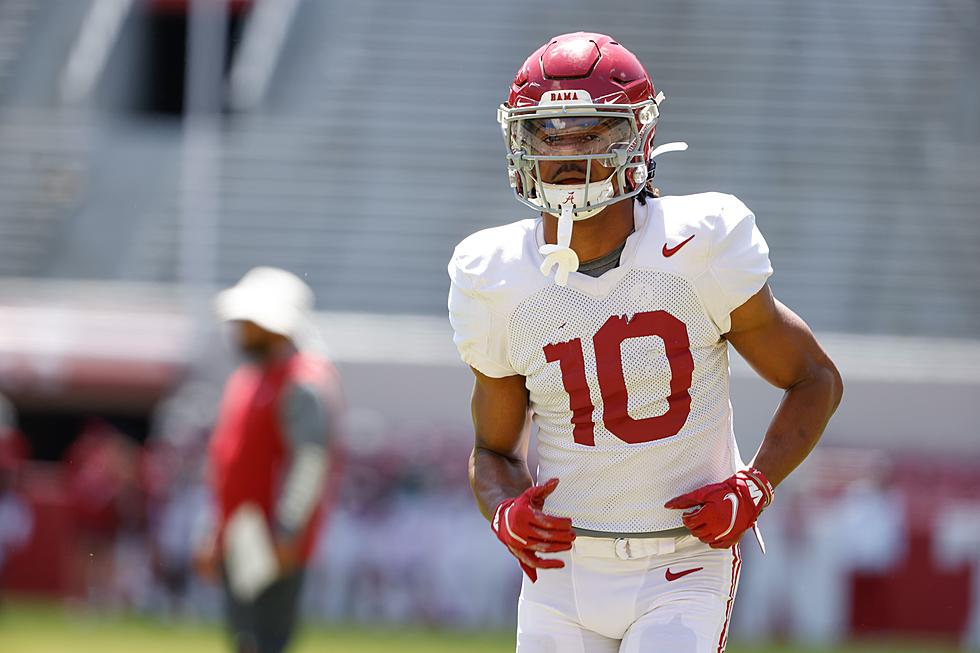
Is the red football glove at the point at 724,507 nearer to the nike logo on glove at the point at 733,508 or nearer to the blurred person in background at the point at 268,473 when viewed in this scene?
the nike logo on glove at the point at 733,508

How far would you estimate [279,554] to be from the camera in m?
5.13

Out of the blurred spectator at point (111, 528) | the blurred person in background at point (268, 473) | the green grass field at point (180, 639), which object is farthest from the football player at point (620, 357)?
the blurred spectator at point (111, 528)

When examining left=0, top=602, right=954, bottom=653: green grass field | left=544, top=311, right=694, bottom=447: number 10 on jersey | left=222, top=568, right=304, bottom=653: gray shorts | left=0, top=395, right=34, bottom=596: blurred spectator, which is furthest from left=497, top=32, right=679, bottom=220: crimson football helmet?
left=0, top=395, right=34, bottom=596: blurred spectator

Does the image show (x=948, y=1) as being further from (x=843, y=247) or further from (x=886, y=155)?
(x=843, y=247)

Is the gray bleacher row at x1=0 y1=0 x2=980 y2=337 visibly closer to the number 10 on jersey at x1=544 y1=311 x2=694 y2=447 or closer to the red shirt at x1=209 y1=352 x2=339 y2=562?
the red shirt at x1=209 y1=352 x2=339 y2=562

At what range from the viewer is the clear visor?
9.81 feet

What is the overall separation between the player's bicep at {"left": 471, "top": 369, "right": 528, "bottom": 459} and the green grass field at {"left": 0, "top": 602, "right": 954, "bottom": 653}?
518cm

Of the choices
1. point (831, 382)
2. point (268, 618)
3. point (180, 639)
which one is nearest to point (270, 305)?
point (268, 618)

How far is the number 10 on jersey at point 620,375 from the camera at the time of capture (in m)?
2.96

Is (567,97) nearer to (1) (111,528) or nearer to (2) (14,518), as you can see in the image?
(1) (111,528)

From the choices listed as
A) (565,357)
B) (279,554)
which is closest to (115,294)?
(279,554)

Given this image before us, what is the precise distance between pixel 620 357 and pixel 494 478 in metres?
0.40

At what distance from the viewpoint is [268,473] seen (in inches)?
211

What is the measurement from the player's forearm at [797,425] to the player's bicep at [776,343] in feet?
0.08
